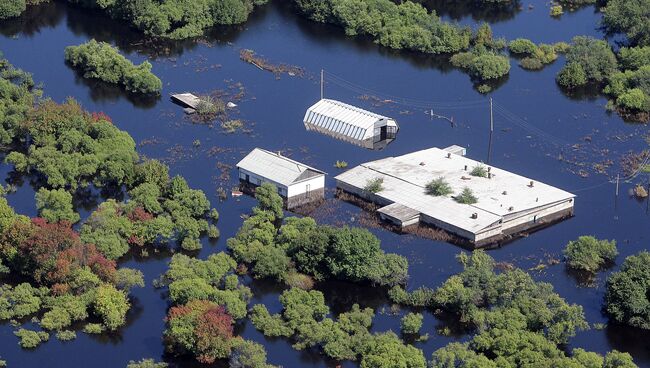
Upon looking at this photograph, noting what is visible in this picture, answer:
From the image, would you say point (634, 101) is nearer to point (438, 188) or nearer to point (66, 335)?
point (438, 188)

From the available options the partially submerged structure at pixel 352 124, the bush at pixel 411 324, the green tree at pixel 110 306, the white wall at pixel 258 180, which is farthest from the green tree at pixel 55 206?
the bush at pixel 411 324

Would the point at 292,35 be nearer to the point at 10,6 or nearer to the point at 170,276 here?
the point at 10,6

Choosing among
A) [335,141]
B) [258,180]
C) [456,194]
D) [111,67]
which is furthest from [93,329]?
[111,67]

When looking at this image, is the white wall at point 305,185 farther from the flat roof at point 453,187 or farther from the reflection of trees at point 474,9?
the reflection of trees at point 474,9

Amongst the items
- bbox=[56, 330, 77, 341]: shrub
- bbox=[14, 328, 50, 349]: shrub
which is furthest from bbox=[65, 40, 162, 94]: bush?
bbox=[14, 328, 50, 349]: shrub

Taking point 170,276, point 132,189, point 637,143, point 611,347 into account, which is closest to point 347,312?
point 170,276

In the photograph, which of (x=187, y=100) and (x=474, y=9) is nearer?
(x=187, y=100)
